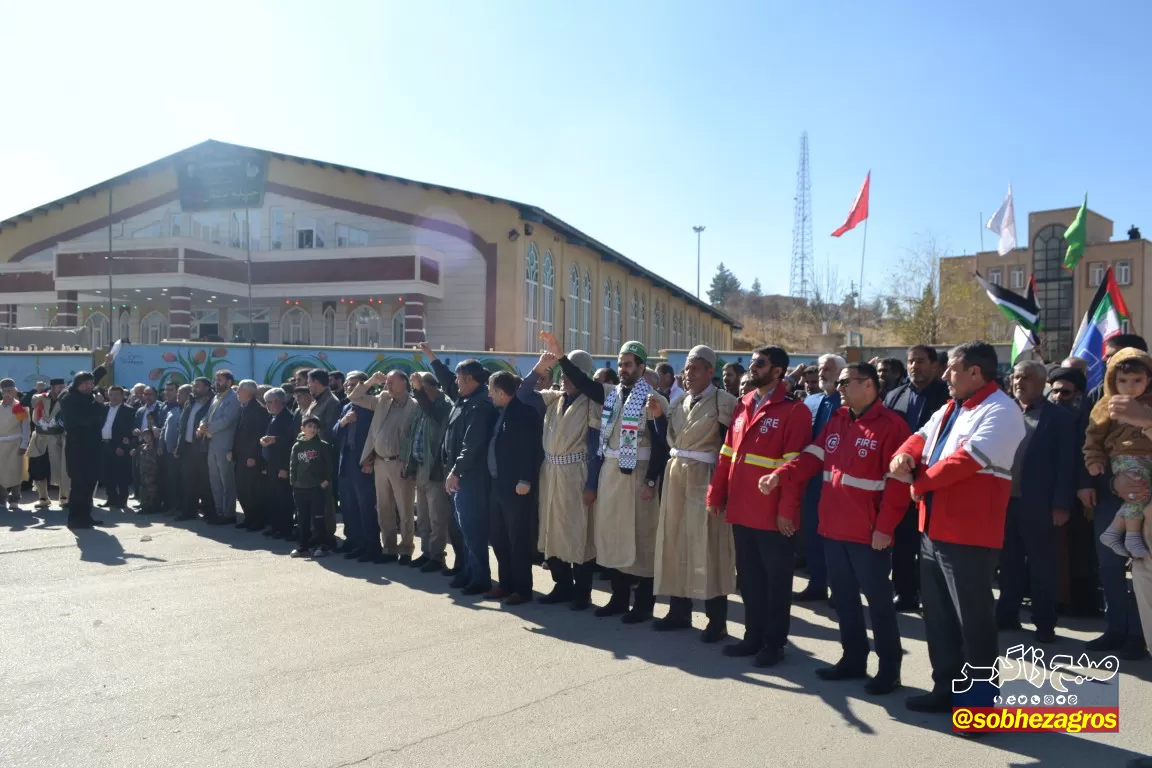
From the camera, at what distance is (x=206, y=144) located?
31812 mm

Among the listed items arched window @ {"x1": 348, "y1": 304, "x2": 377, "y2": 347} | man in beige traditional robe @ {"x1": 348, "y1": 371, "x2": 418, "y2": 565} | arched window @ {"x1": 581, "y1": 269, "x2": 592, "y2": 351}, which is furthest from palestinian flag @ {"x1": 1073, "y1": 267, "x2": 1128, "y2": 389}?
arched window @ {"x1": 581, "y1": 269, "x2": 592, "y2": 351}

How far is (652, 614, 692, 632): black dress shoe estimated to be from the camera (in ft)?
21.3

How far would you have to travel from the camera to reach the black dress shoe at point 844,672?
5.24 meters

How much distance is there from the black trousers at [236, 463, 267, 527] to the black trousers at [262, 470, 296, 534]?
17.4 inches

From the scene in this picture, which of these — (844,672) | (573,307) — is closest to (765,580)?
(844,672)

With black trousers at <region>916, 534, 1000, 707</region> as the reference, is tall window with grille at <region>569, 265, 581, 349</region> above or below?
above

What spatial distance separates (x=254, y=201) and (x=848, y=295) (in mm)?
40872

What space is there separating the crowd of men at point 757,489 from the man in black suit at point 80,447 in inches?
1.5

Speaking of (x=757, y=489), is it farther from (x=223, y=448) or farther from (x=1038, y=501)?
(x=223, y=448)

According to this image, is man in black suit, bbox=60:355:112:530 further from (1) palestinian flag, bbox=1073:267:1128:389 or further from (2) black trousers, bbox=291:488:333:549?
(1) palestinian flag, bbox=1073:267:1128:389

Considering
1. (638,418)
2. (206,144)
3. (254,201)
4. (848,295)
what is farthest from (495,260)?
(848,295)

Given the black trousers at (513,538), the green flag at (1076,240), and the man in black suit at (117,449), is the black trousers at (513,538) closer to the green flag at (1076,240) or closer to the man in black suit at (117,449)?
the man in black suit at (117,449)

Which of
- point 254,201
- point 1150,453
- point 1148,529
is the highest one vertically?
point 254,201

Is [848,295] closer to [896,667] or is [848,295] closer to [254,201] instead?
[254,201]
